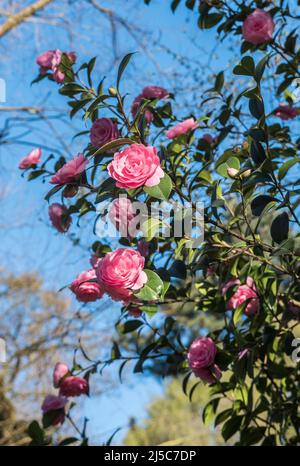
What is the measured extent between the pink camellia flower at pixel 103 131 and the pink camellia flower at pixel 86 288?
0.32 m

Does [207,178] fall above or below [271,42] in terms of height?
below

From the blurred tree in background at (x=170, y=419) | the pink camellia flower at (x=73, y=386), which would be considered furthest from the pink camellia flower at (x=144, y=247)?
the blurred tree in background at (x=170, y=419)

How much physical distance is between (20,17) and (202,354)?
3583 mm

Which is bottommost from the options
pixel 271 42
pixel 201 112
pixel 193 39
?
pixel 271 42

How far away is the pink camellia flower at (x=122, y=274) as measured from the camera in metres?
1.16

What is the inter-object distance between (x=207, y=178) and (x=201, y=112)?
3.33 feet

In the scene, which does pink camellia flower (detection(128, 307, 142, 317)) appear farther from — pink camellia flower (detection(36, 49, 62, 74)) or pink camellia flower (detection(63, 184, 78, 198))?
pink camellia flower (detection(36, 49, 62, 74))

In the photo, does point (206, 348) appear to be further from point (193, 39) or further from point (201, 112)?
point (193, 39)

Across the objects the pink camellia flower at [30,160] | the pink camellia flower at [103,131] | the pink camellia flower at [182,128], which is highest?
the pink camellia flower at [30,160]

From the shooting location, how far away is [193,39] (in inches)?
103

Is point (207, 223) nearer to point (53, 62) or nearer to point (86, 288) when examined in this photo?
point (86, 288)

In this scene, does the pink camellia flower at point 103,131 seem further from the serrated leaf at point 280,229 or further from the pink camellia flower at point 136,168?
the serrated leaf at point 280,229

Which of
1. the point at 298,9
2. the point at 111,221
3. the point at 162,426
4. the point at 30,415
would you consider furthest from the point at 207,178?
the point at 162,426

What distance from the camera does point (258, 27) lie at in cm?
179
